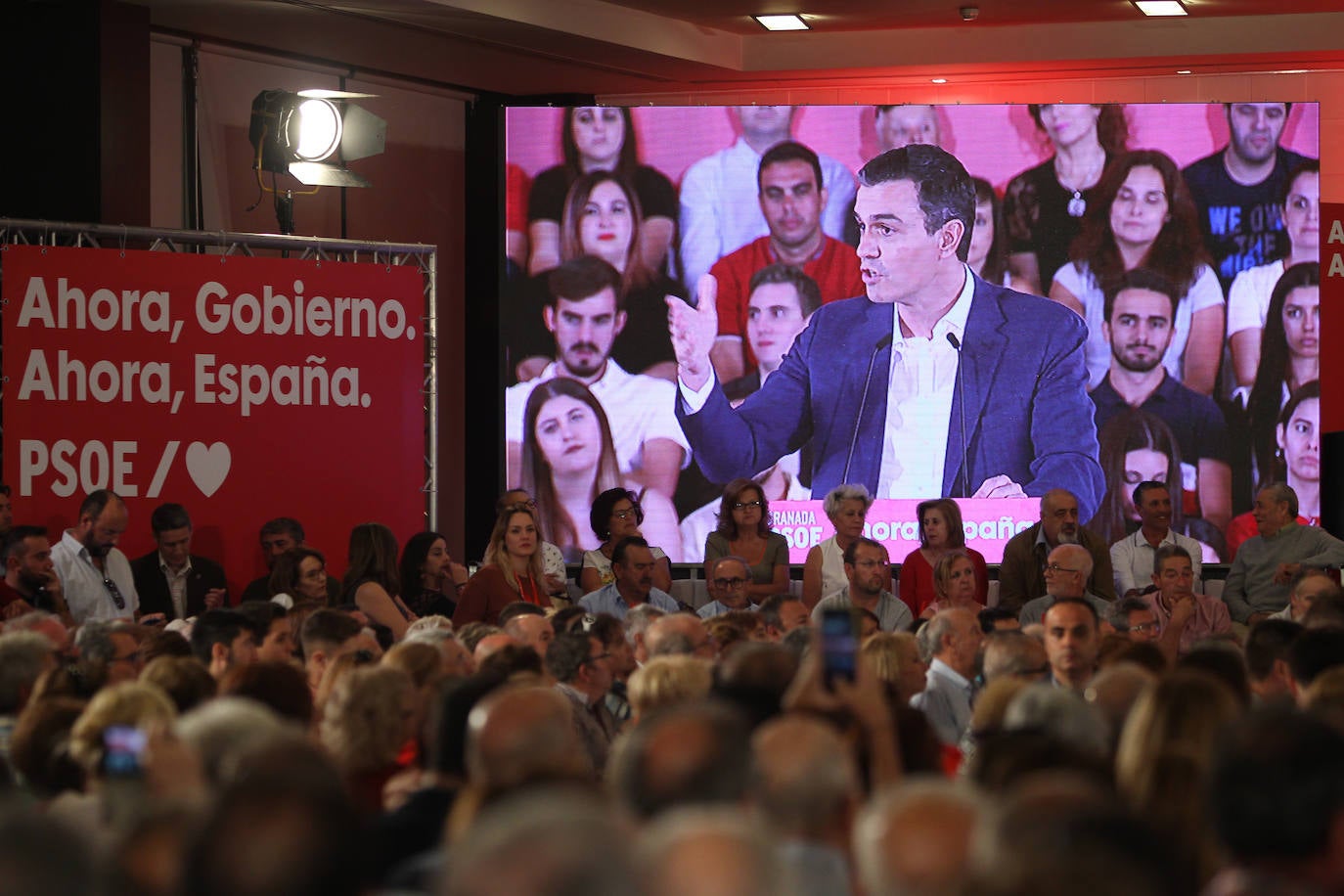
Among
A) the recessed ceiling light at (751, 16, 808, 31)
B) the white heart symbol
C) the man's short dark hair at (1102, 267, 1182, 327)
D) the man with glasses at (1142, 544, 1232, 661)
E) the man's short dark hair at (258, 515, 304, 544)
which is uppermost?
the recessed ceiling light at (751, 16, 808, 31)

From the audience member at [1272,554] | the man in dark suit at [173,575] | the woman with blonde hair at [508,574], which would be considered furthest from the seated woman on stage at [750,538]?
the man in dark suit at [173,575]

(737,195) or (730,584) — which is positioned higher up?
(737,195)

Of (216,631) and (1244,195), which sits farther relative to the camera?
(1244,195)

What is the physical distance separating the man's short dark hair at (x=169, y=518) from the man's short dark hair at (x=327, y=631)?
2.72 metres

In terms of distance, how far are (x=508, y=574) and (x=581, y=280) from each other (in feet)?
9.10

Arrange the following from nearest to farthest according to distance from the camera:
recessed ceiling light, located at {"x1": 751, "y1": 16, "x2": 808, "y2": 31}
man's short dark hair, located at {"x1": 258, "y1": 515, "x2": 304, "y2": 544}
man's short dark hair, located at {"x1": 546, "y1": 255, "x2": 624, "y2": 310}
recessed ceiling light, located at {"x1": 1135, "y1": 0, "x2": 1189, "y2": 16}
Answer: man's short dark hair, located at {"x1": 258, "y1": 515, "x2": 304, "y2": 544} → man's short dark hair, located at {"x1": 546, "y1": 255, "x2": 624, "y2": 310} → recessed ceiling light, located at {"x1": 1135, "y1": 0, "x2": 1189, "y2": 16} → recessed ceiling light, located at {"x1": 751, "y1": 16, "x2": 808, "y2": 31}

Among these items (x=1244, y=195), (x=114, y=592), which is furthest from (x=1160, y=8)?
(x=114, y=592)

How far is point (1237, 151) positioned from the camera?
9844mm

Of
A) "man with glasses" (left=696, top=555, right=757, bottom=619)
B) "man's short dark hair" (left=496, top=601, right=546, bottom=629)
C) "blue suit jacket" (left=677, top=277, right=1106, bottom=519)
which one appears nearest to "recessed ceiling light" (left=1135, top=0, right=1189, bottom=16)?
"blue suit jacket" (left=677, top=277, right=1106, bottom=519)

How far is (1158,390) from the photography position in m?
9.85

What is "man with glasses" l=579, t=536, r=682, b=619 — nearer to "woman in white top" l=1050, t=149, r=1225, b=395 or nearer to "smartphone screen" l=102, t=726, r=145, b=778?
"woman in white top" l=1050, t=149, r=1225, b=395

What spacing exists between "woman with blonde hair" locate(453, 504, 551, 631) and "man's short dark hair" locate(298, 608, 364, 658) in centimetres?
190

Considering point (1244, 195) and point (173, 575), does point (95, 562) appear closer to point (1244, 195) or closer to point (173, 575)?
point (173, 575)

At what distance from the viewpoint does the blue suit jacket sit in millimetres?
9828
